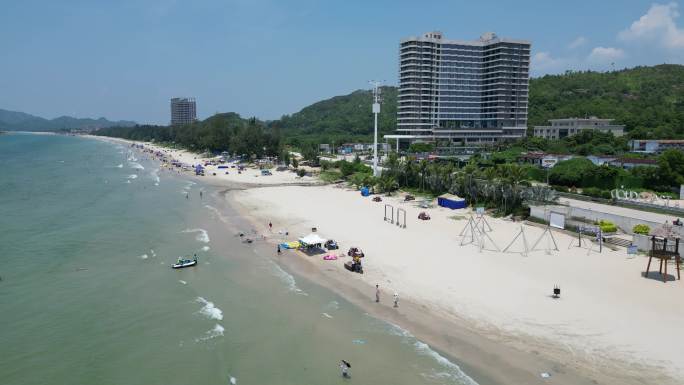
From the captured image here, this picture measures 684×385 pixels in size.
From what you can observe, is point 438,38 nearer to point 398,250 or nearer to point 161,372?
point 398,250

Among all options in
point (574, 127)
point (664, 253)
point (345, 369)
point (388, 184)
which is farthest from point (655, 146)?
point (345, 369)

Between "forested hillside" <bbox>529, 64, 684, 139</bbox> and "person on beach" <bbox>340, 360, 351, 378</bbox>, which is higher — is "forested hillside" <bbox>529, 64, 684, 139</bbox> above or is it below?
above

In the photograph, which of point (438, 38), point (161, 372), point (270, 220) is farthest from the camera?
point (438, 38)

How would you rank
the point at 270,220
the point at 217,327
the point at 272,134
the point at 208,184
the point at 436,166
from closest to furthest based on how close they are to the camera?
the point at 217,327, the point at 270,220, the point at 436,166, the point at 208,184, the point at 272,134

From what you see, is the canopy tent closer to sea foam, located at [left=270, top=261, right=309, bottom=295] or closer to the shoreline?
sea foam, located at [left=270, top=261, right=309, bottom=295]

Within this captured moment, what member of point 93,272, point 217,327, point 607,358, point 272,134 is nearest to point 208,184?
point 272,134

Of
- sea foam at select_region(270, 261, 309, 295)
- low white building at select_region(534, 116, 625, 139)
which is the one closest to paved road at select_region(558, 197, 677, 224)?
sea foam at select_region(270, 261, 309, 295)

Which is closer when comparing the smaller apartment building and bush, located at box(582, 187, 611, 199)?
bush, located at box(582, 187, 611, 199)
